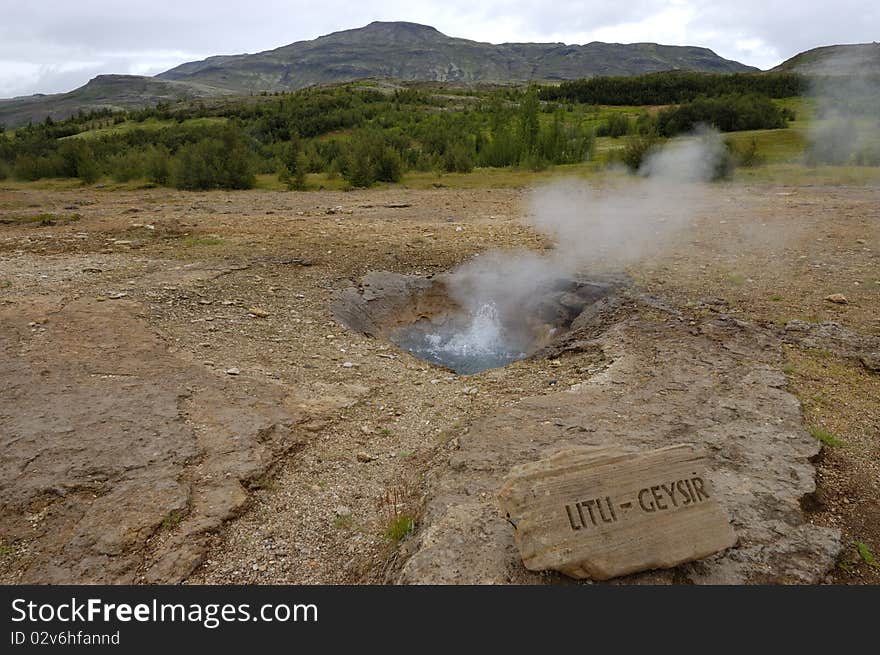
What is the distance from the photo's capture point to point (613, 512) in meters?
2.47

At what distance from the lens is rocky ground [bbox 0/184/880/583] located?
2.74 meters

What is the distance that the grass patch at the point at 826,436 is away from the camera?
3.49 metres

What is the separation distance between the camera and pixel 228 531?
2906mm

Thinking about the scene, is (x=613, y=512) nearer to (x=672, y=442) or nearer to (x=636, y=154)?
(x=672, y=442)

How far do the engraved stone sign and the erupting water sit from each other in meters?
3.21


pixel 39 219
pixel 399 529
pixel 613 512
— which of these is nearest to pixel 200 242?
pixel 39 219

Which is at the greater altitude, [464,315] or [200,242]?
[200,242]

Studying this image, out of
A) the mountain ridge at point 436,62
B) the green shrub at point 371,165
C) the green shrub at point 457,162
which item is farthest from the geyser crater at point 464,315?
the mountain ridge at point 436,62

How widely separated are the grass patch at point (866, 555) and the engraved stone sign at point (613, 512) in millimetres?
677

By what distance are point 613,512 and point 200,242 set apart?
24.5ft

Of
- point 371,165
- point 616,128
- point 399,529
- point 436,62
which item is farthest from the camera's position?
point 436,62

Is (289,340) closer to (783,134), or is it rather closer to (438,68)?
(783,134)

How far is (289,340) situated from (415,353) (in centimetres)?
146

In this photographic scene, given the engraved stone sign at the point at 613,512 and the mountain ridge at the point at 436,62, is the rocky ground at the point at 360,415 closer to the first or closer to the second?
the engraved stone sign at the point at 613,512
